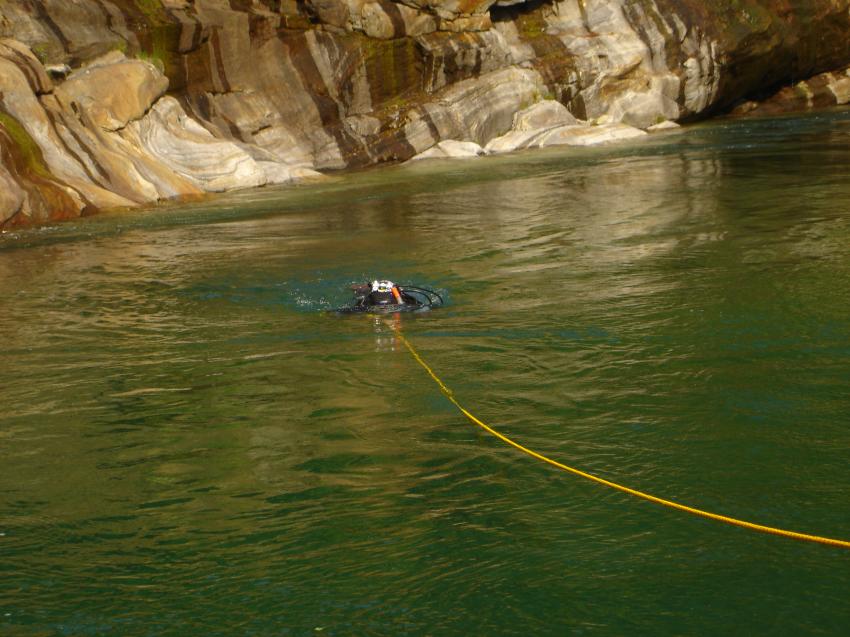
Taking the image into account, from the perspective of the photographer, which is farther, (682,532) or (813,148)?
(813,148)

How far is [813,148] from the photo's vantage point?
2519 centimetres

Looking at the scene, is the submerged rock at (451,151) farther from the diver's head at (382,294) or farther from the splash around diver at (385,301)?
the diver's head at (382,294)

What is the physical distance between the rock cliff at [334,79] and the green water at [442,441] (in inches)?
415

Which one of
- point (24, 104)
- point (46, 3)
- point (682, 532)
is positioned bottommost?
point (682, 532)

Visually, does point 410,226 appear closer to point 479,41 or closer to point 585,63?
point 479,41

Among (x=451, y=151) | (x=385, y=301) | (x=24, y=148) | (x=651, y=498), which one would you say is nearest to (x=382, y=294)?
(x=385, y=301)

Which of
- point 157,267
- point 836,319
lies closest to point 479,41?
point 157,267

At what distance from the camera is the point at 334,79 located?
33312mm

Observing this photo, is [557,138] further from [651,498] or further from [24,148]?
[651,498]

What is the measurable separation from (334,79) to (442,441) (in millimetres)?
27841

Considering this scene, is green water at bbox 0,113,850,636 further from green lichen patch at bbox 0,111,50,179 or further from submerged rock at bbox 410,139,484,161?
submerged rock at bbox 410,139,484,161

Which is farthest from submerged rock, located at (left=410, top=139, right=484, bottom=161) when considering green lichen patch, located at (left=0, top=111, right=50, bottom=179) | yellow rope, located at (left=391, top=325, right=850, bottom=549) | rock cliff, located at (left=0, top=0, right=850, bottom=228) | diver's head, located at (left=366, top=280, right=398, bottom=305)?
yellow rope, located at (left=391, top=325, right=850, bottom=549)

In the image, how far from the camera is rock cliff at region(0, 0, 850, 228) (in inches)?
972

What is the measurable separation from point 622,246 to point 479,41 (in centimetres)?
2376
